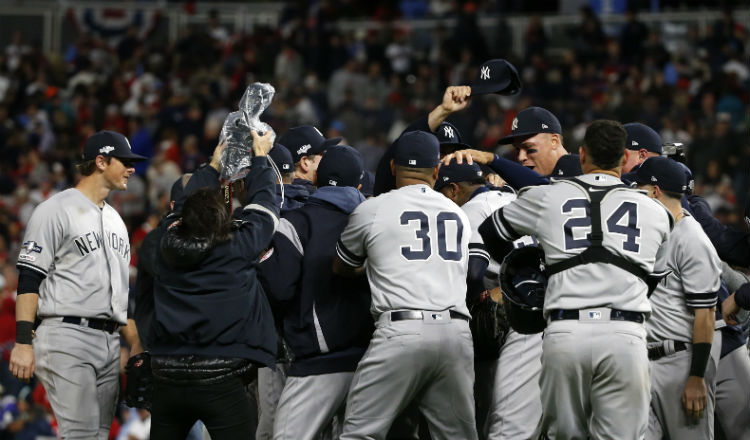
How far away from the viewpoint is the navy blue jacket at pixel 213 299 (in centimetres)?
539

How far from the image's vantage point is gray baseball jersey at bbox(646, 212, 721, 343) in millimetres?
6203

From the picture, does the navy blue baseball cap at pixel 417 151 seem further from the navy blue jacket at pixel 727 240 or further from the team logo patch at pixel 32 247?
the team logo patch at pixel 32 247

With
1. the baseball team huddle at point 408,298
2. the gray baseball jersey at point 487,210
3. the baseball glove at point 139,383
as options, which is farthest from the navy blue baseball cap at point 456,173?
the baseball glove at point 139,383

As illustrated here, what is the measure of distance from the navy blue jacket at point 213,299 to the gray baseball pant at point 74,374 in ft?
3.55

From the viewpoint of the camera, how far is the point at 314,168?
7.20 m

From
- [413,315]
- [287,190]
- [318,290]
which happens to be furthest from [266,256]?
[413,315]

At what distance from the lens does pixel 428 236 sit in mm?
5574

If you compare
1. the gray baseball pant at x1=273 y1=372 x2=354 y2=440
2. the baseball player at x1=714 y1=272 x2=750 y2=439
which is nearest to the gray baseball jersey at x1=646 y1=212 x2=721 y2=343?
the baseball player at x1=714 y1=272 x2=750 y2=439

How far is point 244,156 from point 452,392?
5.96 ft

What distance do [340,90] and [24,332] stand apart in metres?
12.2

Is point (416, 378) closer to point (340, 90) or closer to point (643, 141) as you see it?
point (643, 141)

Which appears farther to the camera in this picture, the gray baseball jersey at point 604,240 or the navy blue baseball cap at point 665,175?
the navy blue baseball cap at point 665,175

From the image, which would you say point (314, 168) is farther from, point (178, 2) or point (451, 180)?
point (178, 2)

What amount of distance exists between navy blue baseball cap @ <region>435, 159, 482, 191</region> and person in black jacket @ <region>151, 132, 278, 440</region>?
1568 mm
